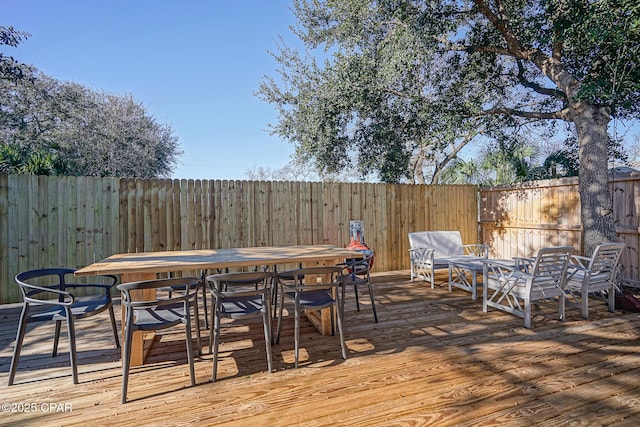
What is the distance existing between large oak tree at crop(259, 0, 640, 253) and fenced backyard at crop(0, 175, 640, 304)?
41.2 inches

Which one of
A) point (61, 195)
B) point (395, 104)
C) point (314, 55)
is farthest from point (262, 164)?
point (61, 195)

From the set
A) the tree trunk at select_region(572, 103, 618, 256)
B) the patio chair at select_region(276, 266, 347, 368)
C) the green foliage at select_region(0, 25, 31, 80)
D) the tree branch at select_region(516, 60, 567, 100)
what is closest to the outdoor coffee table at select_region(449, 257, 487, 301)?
the tree trunk at select_region(572, 103, 618, 256)

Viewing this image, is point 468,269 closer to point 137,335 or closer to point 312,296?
point 312,296

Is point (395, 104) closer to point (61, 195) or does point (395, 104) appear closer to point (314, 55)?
point (314, 55)

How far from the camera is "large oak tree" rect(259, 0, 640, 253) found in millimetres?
4266

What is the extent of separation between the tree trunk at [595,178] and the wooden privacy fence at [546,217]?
2.18ft

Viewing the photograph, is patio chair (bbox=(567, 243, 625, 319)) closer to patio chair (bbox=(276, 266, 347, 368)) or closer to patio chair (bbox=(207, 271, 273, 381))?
patio chair (bbox=(276, 266, 347, 368))

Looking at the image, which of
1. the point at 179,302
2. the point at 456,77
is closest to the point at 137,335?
the point at 179,302

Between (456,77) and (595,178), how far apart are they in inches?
119

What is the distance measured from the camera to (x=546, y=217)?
224 inches

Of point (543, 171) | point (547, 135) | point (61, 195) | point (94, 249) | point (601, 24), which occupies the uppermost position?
point (601, 24)

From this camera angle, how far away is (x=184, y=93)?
34.1 ft

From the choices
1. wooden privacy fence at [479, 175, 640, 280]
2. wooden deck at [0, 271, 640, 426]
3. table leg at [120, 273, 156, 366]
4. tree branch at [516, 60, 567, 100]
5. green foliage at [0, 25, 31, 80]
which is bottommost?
wooden deck at [0, 271, 640, 426]

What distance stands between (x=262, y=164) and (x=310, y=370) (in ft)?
62.0
